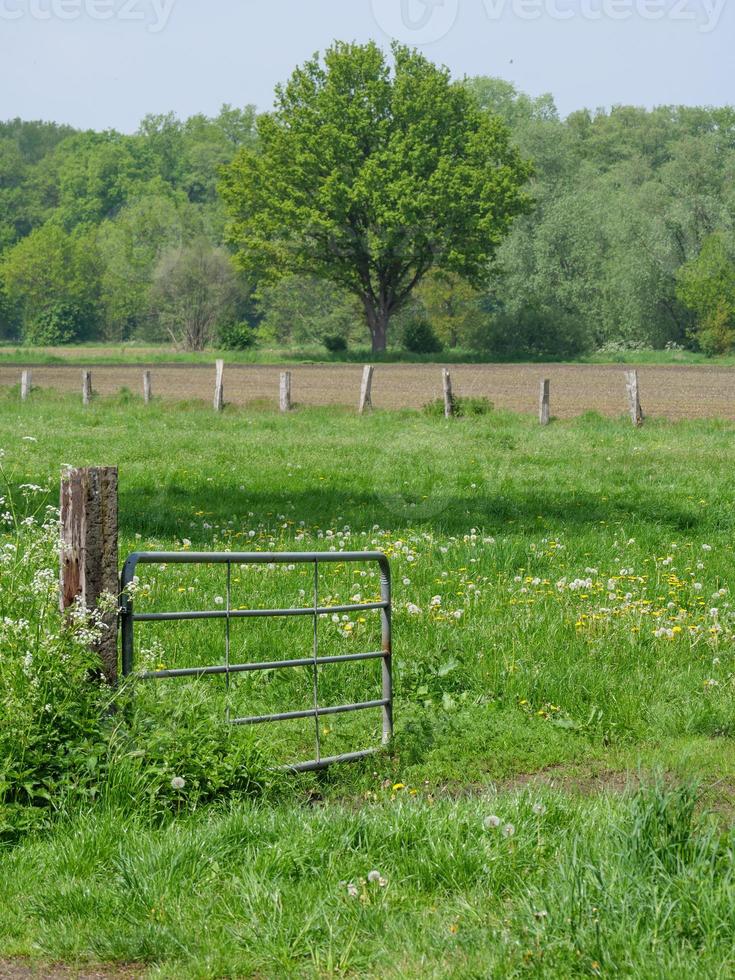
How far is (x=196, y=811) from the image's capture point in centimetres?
545

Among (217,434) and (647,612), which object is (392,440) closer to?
(217,434)

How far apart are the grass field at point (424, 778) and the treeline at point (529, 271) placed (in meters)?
55.3

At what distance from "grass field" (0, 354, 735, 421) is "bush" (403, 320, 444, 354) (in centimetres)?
571

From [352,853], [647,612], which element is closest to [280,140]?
[647,612]

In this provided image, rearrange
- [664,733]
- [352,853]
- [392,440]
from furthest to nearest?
[392,440] < [664,733] < [352,853]

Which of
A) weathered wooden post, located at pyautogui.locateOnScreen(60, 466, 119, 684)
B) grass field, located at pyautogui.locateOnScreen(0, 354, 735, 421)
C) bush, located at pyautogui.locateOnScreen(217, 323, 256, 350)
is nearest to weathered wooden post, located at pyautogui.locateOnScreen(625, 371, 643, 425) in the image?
grass field, located at pyautogui.locateOnScreen(0, 354, 735, 421)

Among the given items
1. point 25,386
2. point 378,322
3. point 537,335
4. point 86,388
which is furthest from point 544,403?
point 378,322

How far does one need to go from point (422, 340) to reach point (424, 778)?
198 feet

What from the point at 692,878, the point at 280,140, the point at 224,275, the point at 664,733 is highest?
the point at 280,140

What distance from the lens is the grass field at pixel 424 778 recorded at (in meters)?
4.11

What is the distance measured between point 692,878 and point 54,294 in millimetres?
111193

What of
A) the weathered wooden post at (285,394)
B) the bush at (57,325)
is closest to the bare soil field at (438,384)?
the weathered wooden post at (285,394)

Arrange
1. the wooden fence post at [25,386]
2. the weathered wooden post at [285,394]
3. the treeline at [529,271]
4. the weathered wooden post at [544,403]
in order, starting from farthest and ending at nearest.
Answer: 1. the treeline at [529,271]
2. the wooden fence post at [25,386]
3. the weathered wooden post at [285,394]
4. the weathered wooden post at [544,403]

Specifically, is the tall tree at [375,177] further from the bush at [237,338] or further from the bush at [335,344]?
the bush at [237,338]
